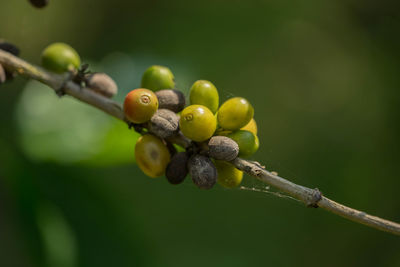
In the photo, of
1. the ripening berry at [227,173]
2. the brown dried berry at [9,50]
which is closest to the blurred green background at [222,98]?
the ripening berry at [227,173]

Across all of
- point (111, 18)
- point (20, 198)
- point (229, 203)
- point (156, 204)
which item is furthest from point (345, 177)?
point (111, 18)

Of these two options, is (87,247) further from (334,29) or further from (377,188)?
(334,29)

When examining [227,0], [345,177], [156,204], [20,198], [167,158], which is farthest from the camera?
[227,0]

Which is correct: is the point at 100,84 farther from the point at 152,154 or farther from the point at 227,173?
the point at 227,173

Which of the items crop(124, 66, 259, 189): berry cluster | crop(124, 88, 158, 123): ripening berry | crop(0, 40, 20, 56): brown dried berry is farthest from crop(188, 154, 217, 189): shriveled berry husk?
crop(0, 40, 20, 56): brown dried berry

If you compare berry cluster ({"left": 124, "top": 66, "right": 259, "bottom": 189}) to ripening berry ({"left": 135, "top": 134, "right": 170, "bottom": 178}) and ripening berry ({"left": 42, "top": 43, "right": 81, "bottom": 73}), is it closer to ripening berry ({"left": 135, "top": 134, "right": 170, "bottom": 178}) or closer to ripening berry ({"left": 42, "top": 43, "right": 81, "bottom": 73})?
ripening berry ({"left": 135, "top": 134, "right": 170, "bottom": 178})

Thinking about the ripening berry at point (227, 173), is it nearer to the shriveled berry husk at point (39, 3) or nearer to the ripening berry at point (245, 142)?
the ripening berry at point (245, 142)

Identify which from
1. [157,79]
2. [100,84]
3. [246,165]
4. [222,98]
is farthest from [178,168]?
[222,98]
